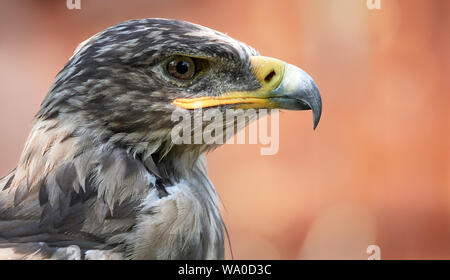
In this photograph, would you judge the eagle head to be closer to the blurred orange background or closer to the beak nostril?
the beak nostril

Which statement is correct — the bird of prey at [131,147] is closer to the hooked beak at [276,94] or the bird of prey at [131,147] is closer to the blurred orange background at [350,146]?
the hooked beak at [276,94]

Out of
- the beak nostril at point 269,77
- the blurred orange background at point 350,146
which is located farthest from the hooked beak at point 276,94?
the blurred orange background at point 350,146

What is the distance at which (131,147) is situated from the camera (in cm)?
153

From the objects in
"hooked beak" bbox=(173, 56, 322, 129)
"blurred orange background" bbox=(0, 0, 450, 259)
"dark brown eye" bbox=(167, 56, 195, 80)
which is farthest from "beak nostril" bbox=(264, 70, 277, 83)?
"blurred orange background" bbox=(0, 0, 450, 259)

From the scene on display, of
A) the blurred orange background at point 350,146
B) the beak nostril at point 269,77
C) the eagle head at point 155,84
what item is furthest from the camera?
the blurred orange background at point 350,146

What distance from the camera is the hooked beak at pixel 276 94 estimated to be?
1585 millimetres

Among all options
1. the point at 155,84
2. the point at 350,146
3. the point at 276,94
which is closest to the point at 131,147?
the point at 155,84

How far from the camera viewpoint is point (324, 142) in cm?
407

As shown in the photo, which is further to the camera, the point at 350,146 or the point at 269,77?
the point at 350,146

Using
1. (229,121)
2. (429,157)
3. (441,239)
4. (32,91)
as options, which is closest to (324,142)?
(429,157)

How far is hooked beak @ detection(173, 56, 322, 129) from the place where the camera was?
5.20 feet

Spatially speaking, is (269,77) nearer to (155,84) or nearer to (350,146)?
(155,84)

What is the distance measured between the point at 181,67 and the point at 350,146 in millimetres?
2762
